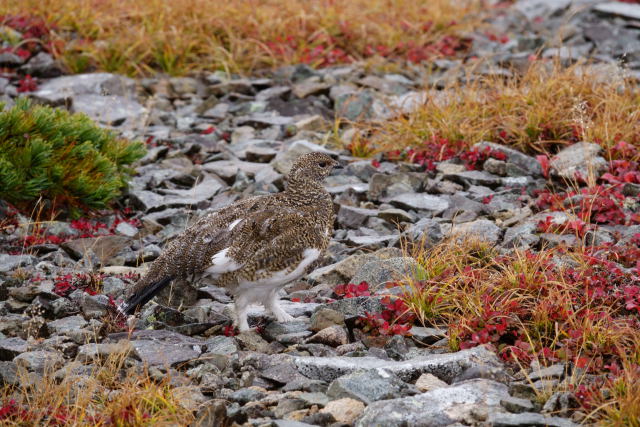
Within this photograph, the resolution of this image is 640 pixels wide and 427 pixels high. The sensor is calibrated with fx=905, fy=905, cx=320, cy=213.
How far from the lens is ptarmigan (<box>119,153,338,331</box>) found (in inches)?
206

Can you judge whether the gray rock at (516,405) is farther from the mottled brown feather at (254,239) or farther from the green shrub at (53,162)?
the green shrub at (53,162)

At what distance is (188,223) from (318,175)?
198 centimetres

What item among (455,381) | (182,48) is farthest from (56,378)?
(182,48)

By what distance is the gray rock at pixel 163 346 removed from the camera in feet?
15.8

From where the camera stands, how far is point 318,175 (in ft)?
18.9

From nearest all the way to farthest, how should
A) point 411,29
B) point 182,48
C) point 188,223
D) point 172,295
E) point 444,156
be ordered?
point 172,295 < point 188,223 < point 444,156 < point 182,48 < point 411,29

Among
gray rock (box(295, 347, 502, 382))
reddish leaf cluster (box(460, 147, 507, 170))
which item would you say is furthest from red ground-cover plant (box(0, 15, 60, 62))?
gray rock (box(295, 347, 502, 382))

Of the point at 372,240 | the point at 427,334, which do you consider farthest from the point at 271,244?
the point at 372,240

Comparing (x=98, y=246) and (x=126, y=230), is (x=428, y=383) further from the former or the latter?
(x=126, y=230)

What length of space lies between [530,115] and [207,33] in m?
5.48

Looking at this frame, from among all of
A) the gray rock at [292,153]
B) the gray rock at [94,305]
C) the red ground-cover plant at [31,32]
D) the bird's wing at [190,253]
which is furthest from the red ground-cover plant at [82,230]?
the red ground-cover plant at [31,32]

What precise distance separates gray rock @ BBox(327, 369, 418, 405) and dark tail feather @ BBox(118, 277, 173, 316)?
137 centimetres

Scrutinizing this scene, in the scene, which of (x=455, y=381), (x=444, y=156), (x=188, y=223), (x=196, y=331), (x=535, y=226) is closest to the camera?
(x=455, y=381)

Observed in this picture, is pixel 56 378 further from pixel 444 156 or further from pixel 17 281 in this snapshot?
pixel 444 156
